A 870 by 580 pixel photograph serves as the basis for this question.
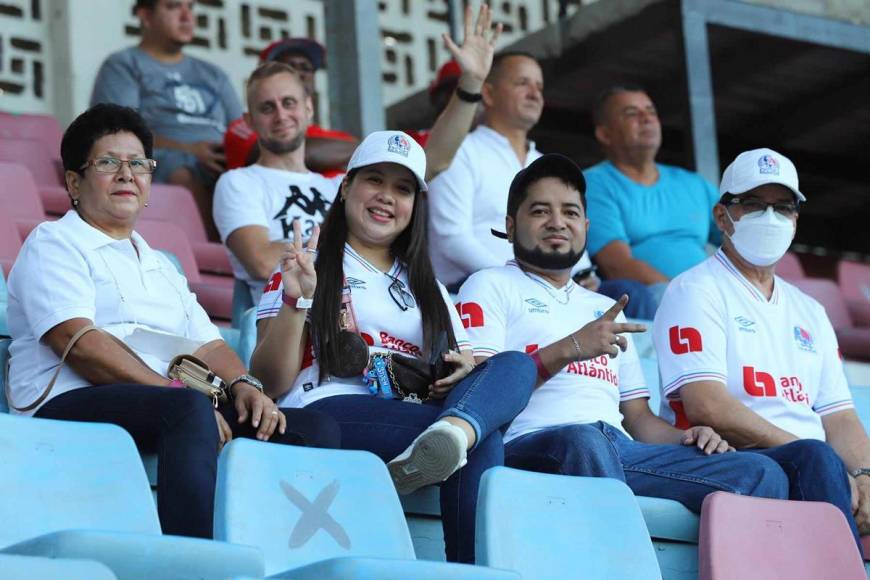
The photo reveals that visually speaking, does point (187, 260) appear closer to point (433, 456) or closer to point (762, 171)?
point (762, 171)

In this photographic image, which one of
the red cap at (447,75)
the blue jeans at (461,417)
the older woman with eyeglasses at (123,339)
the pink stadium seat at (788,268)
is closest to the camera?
the older woman with eyeglasses at (123,339)

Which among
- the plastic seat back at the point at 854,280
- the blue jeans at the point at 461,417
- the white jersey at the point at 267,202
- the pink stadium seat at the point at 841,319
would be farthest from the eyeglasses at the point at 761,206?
the plastic seat back at the point at 854,280

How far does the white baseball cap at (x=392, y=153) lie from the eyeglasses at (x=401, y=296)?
0.26 m

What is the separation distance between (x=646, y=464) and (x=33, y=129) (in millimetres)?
3541

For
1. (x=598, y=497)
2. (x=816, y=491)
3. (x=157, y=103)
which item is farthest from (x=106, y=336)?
(x=157, y=103)

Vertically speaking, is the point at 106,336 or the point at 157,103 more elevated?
the point at 157,103

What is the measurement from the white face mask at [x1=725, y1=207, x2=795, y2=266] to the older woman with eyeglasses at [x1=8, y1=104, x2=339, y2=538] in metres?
1.50

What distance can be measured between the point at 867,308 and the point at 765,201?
10.2 feet

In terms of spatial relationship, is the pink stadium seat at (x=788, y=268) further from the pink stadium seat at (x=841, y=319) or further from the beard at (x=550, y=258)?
the beard at (x=550, y=258)

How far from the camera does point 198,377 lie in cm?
332

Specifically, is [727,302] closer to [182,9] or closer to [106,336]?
[106,336]

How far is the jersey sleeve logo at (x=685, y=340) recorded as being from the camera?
4.00 meters

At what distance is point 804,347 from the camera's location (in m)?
4.17

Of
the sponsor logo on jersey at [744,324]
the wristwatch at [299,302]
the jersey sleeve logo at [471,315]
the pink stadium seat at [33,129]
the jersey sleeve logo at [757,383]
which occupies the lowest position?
the jersey sleeve logo at [757,383]
